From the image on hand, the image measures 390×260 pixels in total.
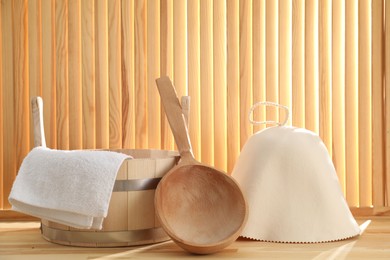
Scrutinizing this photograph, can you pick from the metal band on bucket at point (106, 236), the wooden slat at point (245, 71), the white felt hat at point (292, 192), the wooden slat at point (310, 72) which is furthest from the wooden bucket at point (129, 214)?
the wooden slat at point (310, 72)

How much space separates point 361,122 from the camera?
1.39m

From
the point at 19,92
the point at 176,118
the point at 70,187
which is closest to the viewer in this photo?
the point at 70,187

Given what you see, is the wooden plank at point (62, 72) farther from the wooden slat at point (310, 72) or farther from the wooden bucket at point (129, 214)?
the wooden slat at point (310, 72)

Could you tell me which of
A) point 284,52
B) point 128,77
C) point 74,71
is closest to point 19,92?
point 74,71

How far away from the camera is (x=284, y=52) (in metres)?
1.37

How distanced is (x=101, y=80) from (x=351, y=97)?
554 mm

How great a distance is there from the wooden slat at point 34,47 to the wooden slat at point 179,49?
0.29 metres

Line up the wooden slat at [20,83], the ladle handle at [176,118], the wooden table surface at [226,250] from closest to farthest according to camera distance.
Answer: the wooden table surface at [226,250] → the ladle handle at [176,118] → the wooden slat at [20,83]

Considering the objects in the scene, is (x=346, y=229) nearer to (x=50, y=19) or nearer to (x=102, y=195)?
(x=102, y=195)

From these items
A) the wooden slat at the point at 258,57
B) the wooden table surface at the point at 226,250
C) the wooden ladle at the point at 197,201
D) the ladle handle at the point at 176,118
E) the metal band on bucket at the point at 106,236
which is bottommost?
the wooden table surface at the point at 226,250

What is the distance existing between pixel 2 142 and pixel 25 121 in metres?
0.07

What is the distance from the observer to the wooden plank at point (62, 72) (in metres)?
1.34

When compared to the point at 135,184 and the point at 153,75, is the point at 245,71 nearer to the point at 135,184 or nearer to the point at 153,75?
the point at 153,75

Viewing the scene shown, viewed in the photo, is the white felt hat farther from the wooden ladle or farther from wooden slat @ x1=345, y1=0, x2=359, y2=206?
wooden slat @ x1=345, y1=0, x2=359, y2=206
